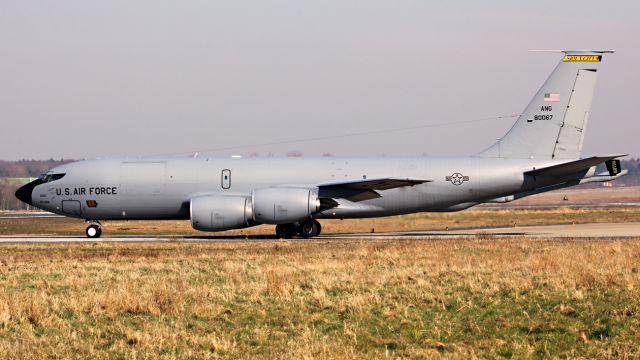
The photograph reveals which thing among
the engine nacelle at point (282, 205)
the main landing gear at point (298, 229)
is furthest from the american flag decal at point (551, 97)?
the main landing gear at point (298, 229)

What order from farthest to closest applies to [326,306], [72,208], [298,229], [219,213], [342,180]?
[72,208] < [298,229] < [342,180] < [219,213] < [326,306]

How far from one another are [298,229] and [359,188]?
13.7 feet

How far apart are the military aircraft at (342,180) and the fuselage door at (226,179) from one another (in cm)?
5

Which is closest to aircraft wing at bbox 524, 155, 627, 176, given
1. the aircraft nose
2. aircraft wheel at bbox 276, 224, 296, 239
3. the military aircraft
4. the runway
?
the military aircraft

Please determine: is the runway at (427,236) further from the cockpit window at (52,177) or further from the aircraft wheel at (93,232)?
the cockpit window at (52,177)

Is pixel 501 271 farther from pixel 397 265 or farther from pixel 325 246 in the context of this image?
pixel 325 246

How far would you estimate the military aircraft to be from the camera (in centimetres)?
4097

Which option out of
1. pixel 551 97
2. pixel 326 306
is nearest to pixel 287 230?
pixel 551 97

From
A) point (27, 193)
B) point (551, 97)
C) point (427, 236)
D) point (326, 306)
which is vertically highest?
point (551, 97)

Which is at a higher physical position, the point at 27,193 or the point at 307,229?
the point at 27,193

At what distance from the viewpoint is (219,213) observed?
132 feet

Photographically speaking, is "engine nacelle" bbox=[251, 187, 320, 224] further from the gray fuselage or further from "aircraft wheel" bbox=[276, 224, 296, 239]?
"aircraft wheel" bbox=[276, 224, 296, 239]

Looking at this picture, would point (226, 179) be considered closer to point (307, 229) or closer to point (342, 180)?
point (307, 229)

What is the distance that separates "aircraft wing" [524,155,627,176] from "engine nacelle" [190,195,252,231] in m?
14.2
